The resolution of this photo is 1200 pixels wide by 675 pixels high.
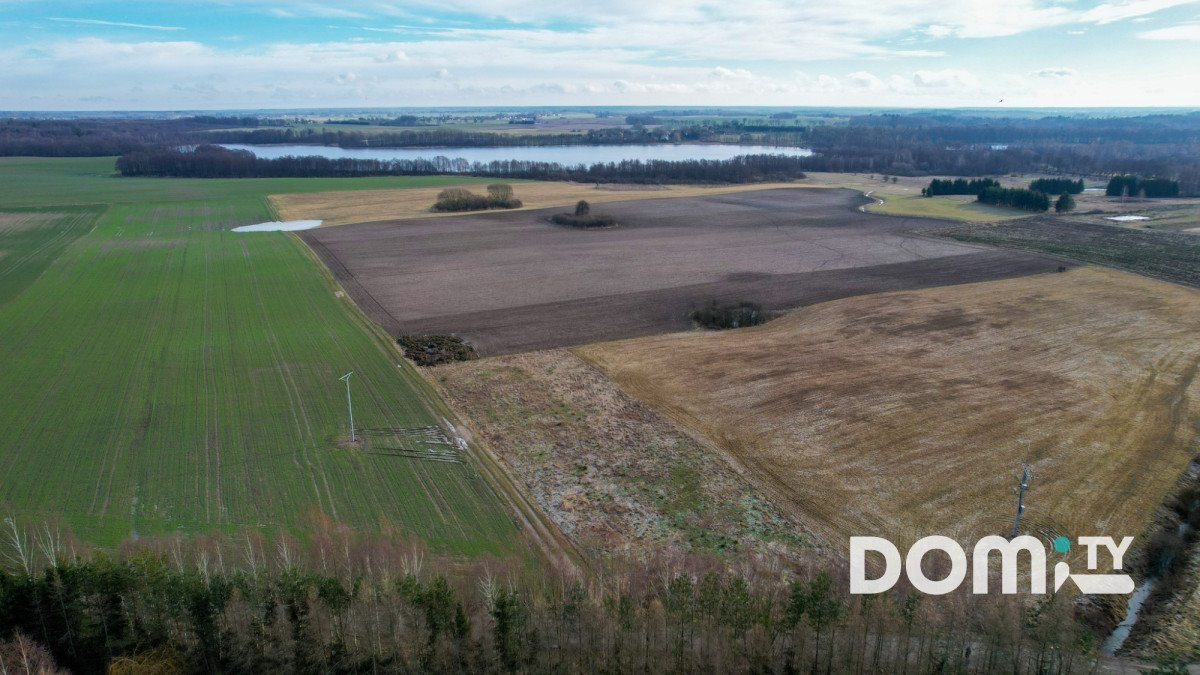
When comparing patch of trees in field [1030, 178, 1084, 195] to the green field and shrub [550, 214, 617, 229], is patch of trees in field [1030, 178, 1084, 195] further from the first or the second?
the green field

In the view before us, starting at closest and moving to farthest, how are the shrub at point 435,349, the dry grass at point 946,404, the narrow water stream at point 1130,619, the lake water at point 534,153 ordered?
the narrow water stream at point 1130,619
the dry grass at point 946,404
the shrub at point 435,349
the lake water at point 534,153

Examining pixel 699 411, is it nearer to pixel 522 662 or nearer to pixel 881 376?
pixel 881 376

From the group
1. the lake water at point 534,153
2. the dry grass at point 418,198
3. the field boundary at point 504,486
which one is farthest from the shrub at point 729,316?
the lake water at point 534,153

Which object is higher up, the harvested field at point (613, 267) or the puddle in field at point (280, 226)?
the puddle in field at point (280, 226)

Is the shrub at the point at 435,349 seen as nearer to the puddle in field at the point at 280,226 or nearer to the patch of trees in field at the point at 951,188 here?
the puddle in field at the point at 280,226

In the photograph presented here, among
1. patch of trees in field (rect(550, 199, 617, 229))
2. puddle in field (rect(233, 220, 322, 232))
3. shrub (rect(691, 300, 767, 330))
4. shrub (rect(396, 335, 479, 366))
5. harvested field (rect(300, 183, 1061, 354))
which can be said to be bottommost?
shrub (rect(396, 335, 479, 366))

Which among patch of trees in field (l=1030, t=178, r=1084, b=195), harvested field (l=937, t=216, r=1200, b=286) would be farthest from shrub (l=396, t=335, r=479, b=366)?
patch of trees in field (l=1030, t=178, r=1084, b=195)
